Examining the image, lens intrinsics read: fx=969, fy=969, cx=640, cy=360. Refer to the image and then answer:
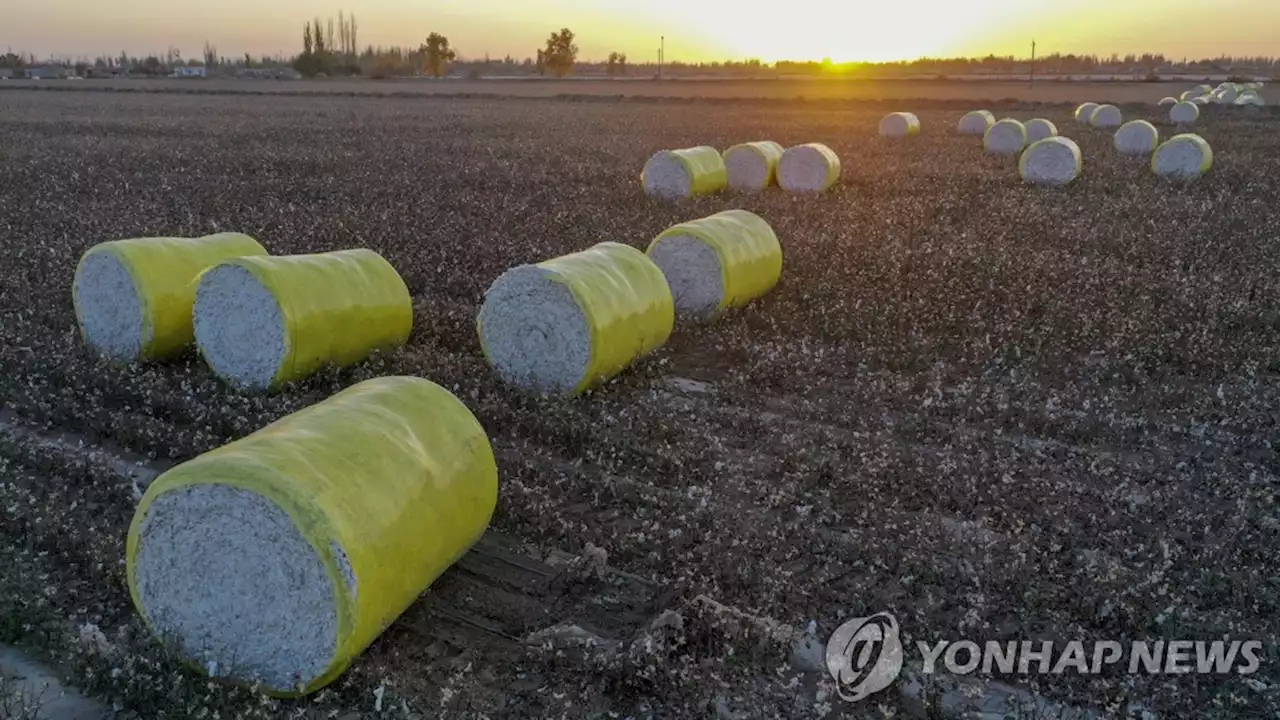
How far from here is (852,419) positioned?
23.2 ft

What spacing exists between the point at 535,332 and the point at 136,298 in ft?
11.0

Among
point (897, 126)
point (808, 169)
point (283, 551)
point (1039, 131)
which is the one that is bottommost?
point (283, 551)

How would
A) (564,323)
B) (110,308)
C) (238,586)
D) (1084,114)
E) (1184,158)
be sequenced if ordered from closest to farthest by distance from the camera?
(238,586)
(564,323)
(110,308)
(1184,158)
(1084,114)

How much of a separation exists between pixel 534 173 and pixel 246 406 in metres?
13.2

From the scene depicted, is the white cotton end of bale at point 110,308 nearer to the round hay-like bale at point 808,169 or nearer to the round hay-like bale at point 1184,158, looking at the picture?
the round hay-like bale at point 808,169

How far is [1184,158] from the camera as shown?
19.0 m

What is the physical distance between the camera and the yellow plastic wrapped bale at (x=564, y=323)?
7.37 m

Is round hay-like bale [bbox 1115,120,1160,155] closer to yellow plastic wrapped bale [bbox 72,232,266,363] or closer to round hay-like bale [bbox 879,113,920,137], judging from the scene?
round hay-like bale [bbox 879,113,920,137]

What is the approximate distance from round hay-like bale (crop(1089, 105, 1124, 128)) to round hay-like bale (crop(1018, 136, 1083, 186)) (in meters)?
15.2

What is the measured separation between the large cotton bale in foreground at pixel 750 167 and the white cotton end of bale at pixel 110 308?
12080 mm

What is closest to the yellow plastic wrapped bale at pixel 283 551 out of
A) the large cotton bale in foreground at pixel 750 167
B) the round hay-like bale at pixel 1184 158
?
the large cotton bale in foreground at pixel 750 167

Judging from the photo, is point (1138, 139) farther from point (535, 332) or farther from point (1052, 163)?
point (535, 332)

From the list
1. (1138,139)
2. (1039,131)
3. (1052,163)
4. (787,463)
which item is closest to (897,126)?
(1039,131)

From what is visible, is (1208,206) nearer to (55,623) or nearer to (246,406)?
(246,406)
